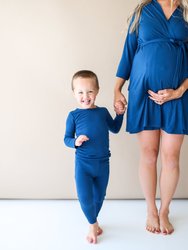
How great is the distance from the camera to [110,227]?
163cm

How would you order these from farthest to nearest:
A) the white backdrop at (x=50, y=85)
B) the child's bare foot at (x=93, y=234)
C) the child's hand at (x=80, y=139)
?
the white backdrop at (x=50, y=85)
the child's bare foot at (x=93, y=234)
the child's hand at (x=80, y=139)

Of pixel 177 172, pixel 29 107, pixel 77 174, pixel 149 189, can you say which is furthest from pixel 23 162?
pixel 177 172

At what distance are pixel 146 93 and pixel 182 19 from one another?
359mm

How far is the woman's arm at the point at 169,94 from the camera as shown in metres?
1.40

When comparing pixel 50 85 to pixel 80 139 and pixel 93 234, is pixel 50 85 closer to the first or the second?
pixel 80 139

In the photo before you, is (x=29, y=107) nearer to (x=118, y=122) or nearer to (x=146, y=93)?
(x=118, y=122)

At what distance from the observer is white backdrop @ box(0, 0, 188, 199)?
1.78 m

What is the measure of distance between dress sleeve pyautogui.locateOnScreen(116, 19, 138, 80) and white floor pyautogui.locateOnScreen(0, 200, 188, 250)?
0.76 meters

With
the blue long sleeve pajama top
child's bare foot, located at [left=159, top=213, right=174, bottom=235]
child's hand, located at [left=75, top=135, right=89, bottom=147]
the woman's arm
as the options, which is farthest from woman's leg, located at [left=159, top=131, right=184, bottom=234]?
child's hand, located at [left=75, top=135, right=89, bottom=147]

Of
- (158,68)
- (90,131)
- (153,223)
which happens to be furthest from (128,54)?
(153,223)

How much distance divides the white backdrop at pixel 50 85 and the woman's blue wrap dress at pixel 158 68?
13.7 inches

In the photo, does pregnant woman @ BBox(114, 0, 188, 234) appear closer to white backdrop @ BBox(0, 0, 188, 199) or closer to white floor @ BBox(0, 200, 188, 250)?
white floor @ BBox(0, 200, 188, 250)

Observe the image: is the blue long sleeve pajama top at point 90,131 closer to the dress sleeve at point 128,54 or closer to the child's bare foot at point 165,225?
the dress sleeve at point 128,54

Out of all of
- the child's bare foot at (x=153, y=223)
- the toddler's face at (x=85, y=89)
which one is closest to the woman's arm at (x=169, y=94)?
the toddler's face at (x=85, y=89)
